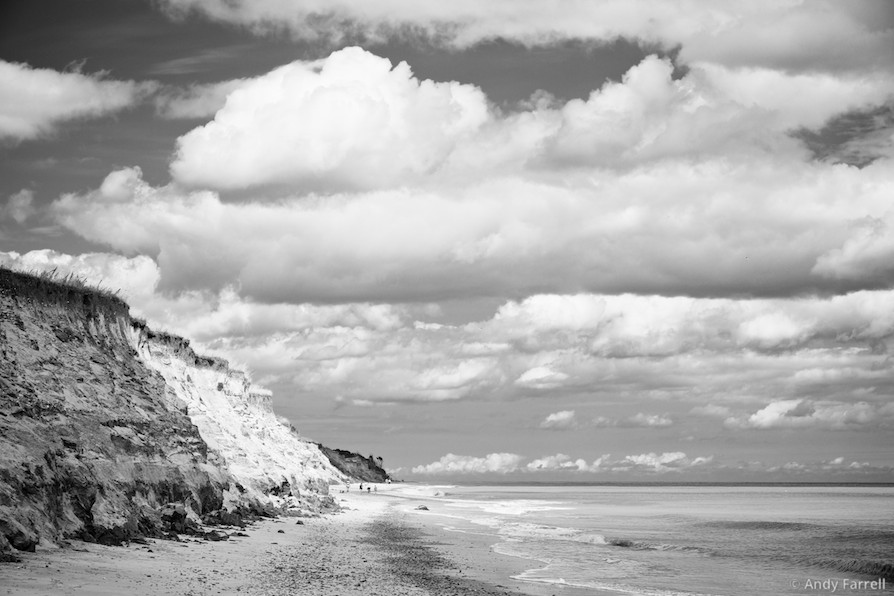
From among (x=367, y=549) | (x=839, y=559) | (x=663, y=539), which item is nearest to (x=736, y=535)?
(x=663, y=539)

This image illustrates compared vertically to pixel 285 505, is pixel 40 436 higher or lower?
higher

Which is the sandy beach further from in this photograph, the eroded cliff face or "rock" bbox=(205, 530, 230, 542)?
the eroded cliff face

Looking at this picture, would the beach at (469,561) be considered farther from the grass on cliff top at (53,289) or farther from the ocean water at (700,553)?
the grass on cliff top at (53,289)

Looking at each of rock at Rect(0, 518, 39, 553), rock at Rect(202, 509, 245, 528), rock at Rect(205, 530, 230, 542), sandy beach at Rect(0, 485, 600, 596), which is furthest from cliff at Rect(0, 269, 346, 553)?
rock at Rect(205, 530, 230, 542)

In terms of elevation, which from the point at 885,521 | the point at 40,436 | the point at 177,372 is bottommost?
the point at 885,521

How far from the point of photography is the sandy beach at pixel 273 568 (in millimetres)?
16312

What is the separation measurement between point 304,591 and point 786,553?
25.0m

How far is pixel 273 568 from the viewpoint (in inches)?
850

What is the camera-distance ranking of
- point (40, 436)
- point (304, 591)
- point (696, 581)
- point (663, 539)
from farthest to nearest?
point (663, 539), point (696, 581), point (40, 436), point (304, 591)

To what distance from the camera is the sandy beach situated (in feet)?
53.5

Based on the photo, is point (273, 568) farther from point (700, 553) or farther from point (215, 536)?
point (700, 553)

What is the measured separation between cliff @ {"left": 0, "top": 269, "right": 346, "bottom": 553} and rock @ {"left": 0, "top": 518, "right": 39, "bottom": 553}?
0.03 meters

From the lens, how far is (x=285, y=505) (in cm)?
4159

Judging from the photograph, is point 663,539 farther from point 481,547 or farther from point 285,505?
point 285,505
